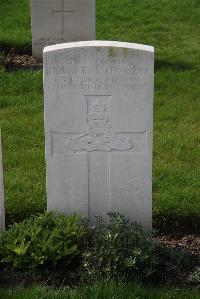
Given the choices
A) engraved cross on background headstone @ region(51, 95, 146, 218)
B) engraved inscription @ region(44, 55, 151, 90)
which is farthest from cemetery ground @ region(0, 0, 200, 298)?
engraved inscription @ region(44, 55, 151, 90)

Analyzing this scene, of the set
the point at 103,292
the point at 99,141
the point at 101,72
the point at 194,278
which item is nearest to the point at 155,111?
the point at 99,141

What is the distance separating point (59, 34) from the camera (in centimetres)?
962

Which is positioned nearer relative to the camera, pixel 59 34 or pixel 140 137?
pixel 140 137

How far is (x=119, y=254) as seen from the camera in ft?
13.5

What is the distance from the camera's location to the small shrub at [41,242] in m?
4.13

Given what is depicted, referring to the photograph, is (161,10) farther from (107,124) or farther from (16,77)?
(107,124)

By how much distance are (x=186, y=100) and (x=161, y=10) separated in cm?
492

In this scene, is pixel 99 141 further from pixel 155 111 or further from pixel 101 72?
pixel 155 111

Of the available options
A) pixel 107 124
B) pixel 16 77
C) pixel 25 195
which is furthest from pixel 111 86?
pixel 16 77

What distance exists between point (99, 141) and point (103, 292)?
3.52ft

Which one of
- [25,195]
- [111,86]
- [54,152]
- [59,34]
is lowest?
[25,195]

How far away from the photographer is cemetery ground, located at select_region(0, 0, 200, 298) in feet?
16.5

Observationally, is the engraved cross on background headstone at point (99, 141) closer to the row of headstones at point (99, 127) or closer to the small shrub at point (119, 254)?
the row of headstones at point (99, 127)

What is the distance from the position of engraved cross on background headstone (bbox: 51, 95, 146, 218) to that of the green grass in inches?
34.9
